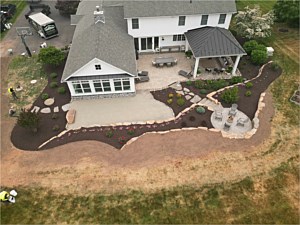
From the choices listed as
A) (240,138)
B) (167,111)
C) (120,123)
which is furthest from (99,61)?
(240,138)

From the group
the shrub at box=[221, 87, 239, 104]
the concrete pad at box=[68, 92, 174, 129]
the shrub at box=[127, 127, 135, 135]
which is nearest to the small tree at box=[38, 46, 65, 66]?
the concrete pad at box=[68, 92, 174, 129]

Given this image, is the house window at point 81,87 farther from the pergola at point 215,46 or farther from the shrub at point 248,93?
the shrub at point 248,93

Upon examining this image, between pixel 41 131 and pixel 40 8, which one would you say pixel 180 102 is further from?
pixel 40 8

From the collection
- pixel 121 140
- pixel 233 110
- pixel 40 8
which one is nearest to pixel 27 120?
pixel 121 140

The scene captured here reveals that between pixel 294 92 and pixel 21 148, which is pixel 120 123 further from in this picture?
pixel 294 92

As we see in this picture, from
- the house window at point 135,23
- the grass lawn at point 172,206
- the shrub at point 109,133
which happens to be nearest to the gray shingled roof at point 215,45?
the house window at point 135,23
